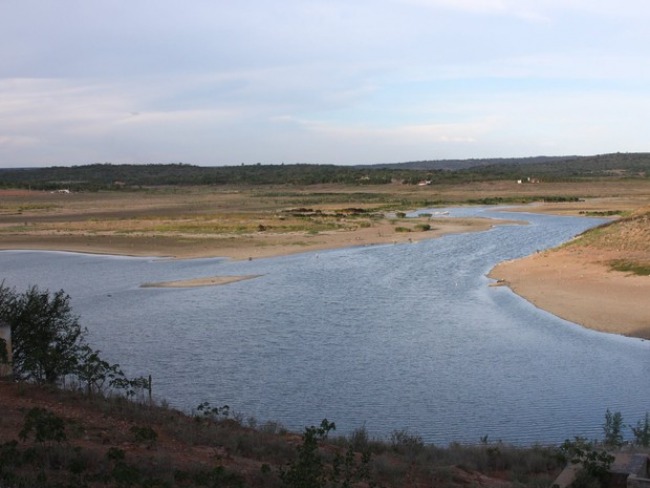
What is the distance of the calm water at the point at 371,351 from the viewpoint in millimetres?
13383

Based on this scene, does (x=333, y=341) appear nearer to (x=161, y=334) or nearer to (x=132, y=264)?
(x=161, y=334)

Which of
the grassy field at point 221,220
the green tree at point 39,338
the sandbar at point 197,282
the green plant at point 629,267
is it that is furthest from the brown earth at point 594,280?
the grassy field at point 221,220

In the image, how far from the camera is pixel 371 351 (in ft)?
58.4

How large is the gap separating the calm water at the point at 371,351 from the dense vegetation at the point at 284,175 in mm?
89478

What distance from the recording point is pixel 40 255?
40.1m

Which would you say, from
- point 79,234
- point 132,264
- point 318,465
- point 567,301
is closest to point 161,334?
point 567,301

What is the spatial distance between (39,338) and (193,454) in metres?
5.51

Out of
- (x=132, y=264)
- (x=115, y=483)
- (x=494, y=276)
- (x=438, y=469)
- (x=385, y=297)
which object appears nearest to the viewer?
(x=115, y=483)

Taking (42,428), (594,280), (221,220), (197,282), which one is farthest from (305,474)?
(221,220)

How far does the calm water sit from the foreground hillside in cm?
239

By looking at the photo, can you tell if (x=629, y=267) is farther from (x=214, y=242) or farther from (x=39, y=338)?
(x=214, y=242)

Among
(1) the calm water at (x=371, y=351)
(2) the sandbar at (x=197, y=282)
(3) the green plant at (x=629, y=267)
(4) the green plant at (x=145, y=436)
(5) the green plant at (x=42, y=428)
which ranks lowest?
(1) the calm water at (x=371, y=351)

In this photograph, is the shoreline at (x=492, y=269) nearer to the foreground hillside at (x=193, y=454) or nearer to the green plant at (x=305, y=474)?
the foreground hillside at (x=193, y=454)

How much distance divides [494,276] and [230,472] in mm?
22554
